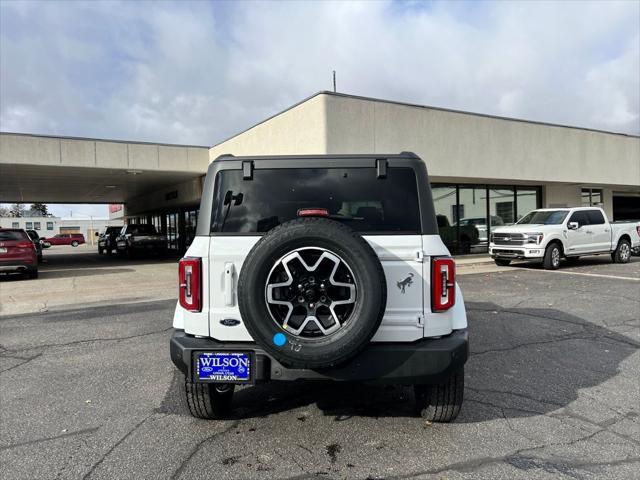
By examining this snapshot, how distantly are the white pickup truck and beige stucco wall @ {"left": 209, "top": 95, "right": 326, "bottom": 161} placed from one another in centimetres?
659

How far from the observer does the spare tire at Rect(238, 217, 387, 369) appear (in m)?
2.84

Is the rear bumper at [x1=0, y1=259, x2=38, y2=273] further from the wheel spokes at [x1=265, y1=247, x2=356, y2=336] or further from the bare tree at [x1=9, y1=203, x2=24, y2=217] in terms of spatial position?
the bare tree at [x1=9, y1=203, x2=24, y2=217]

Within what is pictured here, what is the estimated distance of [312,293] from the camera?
2887 millimetres

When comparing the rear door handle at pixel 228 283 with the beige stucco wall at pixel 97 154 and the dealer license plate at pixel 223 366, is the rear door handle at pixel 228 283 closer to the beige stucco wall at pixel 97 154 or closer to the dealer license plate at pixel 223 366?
the dealer license plate at pixel 223 366

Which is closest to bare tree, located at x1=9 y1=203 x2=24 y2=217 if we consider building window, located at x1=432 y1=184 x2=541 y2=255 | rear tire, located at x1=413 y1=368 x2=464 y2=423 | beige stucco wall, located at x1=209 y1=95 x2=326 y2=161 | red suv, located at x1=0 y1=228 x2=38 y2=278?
red suv, located at x1=0 y1=228 x2=38 y2=278

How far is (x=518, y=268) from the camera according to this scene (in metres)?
14.4

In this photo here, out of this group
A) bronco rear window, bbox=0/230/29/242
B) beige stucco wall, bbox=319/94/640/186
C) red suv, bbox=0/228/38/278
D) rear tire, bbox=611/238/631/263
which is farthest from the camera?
rear tire, bbox=611/238/631/263

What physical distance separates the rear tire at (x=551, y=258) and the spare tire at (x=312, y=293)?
41.6 ft

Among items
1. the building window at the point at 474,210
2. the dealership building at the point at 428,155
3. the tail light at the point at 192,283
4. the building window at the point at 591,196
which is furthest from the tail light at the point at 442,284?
the building window at the point at 591,196

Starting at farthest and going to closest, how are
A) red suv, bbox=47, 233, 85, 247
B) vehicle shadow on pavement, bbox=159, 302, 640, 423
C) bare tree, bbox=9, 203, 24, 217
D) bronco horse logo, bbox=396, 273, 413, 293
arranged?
bare tree, bbox=9, 203, 24, 217 < red suv, bbox=47, 233, 85, 247 < vehicle shadow on pavement, bbox=159, 302, 640, 423 < bronco horse logo, bbox=396, 273, 413, 293

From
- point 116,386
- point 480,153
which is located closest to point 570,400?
point 116,386

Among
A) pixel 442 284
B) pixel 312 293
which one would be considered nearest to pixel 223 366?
pixel 312 293

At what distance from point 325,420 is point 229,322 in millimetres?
1187

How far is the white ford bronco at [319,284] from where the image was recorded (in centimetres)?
288
